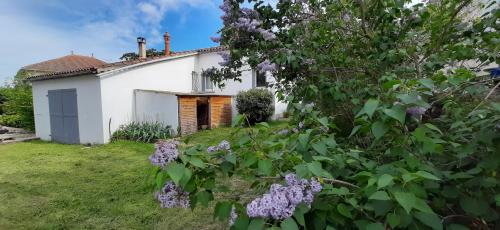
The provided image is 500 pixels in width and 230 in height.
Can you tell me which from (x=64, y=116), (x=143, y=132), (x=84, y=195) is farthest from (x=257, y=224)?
(x=64, y=116)

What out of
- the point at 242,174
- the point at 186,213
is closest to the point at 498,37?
the point at 242,174

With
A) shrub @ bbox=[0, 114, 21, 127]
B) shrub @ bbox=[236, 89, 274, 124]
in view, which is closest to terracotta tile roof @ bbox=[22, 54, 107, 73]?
shrub @ bbox=[0, 114, 21, 127]

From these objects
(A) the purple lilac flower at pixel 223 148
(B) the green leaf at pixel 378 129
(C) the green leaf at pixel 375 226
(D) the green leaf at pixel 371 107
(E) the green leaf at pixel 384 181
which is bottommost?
(C) the green leaf at pixel 375 226

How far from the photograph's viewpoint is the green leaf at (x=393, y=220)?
1.14m

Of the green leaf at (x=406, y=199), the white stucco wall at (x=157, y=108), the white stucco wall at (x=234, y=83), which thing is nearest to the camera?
the green leaf at (x=406, y=199)

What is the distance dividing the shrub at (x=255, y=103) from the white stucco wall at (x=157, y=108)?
2993mm

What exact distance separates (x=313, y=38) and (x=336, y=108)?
30.1 inches

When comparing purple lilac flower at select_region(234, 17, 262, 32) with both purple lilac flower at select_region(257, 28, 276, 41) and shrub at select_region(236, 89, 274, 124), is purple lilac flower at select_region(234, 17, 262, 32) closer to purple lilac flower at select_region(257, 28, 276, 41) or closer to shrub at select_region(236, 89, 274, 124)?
purple lilac flower at select_region(257, 28, 276, 41)

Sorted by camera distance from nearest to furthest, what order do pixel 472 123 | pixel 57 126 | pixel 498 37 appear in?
1. pixel 472 123
2. pixel 498 37
3. pixel 57 126

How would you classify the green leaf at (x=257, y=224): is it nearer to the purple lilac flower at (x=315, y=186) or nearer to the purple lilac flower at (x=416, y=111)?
the purple lilac flower at (x=315, y=186)

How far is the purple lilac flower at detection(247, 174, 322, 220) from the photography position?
3.80ft

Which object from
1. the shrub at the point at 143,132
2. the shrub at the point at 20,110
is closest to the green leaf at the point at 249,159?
the shrub at the point at 143,132

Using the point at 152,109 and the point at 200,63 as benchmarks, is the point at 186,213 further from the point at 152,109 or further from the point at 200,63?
the point at 200,63

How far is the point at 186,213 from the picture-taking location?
4.02m
